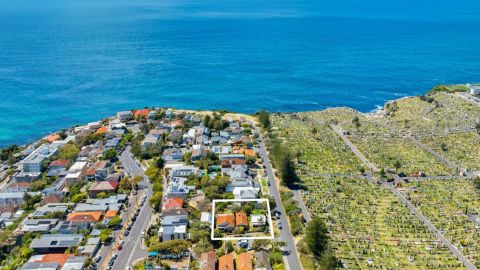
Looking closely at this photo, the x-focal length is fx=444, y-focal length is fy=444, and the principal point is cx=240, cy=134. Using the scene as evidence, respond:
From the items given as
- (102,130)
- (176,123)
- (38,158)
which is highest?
(176,123)

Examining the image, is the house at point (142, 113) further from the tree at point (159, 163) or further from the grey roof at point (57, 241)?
the grey roof at point (57, 241)

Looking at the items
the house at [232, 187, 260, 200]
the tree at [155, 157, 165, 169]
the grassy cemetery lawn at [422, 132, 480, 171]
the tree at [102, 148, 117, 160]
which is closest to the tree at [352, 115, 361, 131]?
the grassy cemetery lawn at [422, 132, 480, 171]

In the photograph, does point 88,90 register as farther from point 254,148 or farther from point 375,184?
point 375,184

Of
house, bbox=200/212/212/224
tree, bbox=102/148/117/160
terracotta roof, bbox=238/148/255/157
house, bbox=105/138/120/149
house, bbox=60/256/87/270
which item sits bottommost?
house, bbox=60/256/87/270

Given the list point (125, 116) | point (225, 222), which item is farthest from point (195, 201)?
point (125, 116)

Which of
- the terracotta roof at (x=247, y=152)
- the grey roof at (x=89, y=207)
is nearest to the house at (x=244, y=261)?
the grey roof at (x=89, y=207)

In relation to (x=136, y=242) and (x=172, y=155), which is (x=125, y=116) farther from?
(x=136, y=242)

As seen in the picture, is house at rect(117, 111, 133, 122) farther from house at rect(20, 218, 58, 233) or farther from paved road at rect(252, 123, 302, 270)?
house at rect(20, 218, 58, 233)
